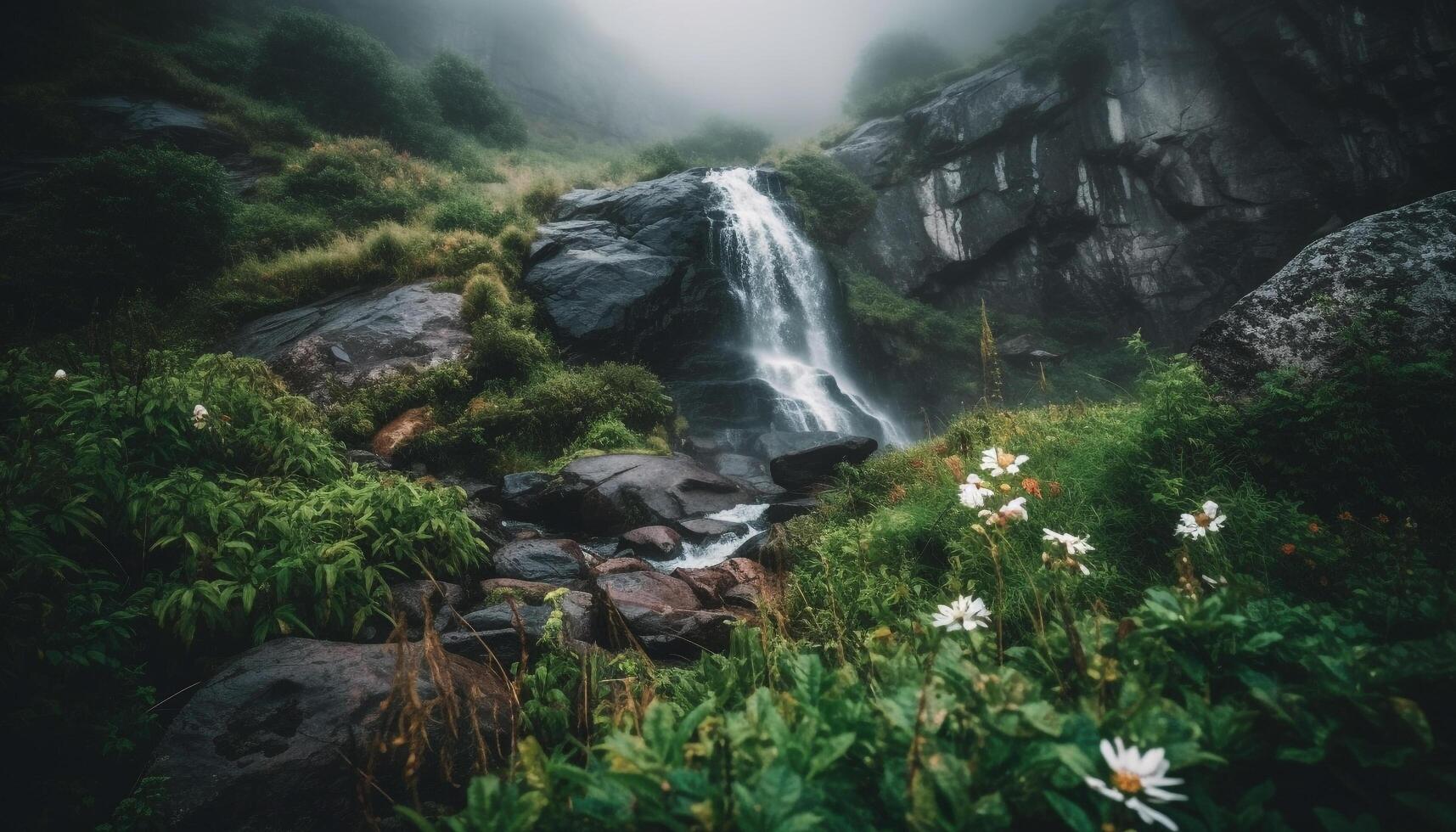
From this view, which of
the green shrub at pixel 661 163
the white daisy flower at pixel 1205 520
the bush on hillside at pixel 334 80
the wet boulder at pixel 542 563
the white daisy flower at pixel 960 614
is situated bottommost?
the wet boulder at pixel 542 563

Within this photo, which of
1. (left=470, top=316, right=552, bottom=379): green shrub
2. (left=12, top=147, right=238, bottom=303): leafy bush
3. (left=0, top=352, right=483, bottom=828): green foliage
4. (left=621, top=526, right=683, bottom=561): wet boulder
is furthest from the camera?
(left=470, top=316, right=552, bottom=379): green shrub

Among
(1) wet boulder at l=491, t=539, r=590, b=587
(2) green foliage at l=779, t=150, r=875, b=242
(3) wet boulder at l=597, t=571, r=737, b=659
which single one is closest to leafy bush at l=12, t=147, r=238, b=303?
(1) wet boulder at l=491, t=539, r=590, b=587

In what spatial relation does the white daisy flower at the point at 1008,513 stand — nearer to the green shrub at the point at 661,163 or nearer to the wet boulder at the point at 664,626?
the wet boulder at the point at 664,626

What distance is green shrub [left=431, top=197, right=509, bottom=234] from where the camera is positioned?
39.0ft

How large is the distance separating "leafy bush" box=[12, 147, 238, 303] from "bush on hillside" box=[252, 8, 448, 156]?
9.67 m

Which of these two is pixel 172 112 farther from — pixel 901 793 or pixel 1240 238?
pixel 1240 238

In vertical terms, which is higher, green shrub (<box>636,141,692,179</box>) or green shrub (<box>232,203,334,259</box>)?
green shrub (<box>636,141,692,179</box>)

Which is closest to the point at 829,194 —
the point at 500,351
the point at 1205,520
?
the point at 500,351

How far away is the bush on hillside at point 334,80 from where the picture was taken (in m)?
17.2

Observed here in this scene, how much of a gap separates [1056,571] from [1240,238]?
69.2 feet

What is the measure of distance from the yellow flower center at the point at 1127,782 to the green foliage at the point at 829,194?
60.2 ft

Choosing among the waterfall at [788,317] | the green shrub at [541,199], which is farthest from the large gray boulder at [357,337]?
the waterfall at [788,317]

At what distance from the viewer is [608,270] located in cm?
1103

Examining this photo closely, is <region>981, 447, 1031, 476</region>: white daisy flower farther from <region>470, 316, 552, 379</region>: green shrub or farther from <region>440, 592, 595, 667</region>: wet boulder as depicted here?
<region>470, 316, 552, 379</region>: green shrub
